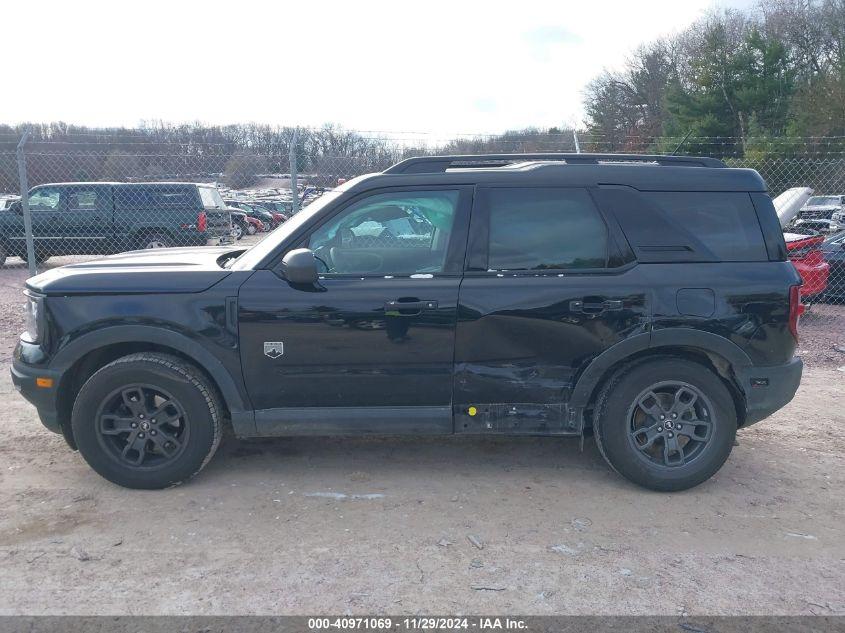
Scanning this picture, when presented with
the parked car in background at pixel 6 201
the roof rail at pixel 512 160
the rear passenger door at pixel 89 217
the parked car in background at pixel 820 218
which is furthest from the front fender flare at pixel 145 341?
the parked car in background at pixel 6 201

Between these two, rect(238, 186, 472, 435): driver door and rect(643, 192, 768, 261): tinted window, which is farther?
rect(643, 192, 768, 261): tinted window

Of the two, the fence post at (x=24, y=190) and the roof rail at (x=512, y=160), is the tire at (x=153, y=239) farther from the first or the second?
the roof rail at (x=512, y=160)

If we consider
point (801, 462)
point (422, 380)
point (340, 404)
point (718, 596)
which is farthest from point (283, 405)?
point (801, 462)

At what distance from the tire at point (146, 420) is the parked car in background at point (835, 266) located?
1038cm

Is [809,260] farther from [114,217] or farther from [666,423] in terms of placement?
[114,217]

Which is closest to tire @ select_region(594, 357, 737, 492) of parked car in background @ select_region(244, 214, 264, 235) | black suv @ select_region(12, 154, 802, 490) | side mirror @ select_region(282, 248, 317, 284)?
black suv @ select_region(12, 154, 802, 490)

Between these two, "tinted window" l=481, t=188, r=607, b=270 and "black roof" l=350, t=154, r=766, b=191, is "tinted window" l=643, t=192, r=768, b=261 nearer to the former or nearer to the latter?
"black roof" l=350, t=154, r=766, b=191

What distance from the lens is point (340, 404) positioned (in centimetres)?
416

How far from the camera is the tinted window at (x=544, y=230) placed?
4.18 metres

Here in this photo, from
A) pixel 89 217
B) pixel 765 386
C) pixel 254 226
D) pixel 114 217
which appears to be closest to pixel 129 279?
pixel 765 386

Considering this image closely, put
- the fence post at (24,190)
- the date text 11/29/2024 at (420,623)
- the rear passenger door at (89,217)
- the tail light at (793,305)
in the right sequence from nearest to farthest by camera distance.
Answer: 1. the date text 11/29/2024 at (420,623)
2. the tail light at (793,305)
3. the fence post at (24,190)
4. the rear passenger door at (89,217)

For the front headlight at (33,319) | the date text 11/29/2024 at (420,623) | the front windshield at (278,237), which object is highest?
the front windshield at (278,237)

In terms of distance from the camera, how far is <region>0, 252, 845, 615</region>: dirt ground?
10.3ft

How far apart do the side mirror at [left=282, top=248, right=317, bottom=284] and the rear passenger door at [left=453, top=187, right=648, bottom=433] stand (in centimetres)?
87
